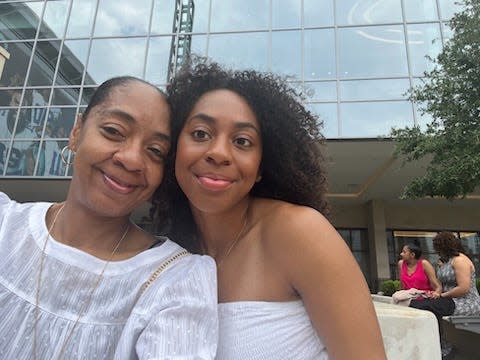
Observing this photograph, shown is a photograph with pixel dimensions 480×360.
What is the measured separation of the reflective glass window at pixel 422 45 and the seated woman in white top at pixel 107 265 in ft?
37.5

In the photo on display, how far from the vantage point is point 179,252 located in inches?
59.9

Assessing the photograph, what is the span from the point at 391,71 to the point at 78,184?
11.5 meters

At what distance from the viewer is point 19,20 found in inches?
563

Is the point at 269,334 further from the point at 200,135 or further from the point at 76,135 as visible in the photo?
the point at 76,135

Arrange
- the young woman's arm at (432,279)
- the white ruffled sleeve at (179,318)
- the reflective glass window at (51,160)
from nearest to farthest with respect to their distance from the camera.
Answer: the white ruffled sleeve at (179,318) → the young woman's arm at (432,279) → the reflective glass window at (51,160)

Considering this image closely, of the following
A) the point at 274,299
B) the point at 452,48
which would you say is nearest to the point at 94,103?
the point at 274,299

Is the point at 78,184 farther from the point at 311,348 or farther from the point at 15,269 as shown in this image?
the point at 311,348

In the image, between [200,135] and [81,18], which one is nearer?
[200,135]

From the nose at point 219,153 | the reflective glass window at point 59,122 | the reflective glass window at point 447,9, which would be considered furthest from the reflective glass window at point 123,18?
the nose at point 219,153

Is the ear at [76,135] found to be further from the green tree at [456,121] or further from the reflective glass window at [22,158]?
the reflective glass window at [22,158]

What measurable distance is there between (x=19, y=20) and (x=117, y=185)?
15.8 m

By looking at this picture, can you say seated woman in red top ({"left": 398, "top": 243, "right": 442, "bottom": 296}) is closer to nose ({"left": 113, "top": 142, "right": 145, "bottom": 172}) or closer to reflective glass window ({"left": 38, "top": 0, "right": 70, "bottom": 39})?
nose ({"left": 113, "top": 142, "right": 145, "bottom": 172})

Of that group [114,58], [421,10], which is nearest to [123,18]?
[114,58]

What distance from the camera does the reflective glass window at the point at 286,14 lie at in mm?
12539
